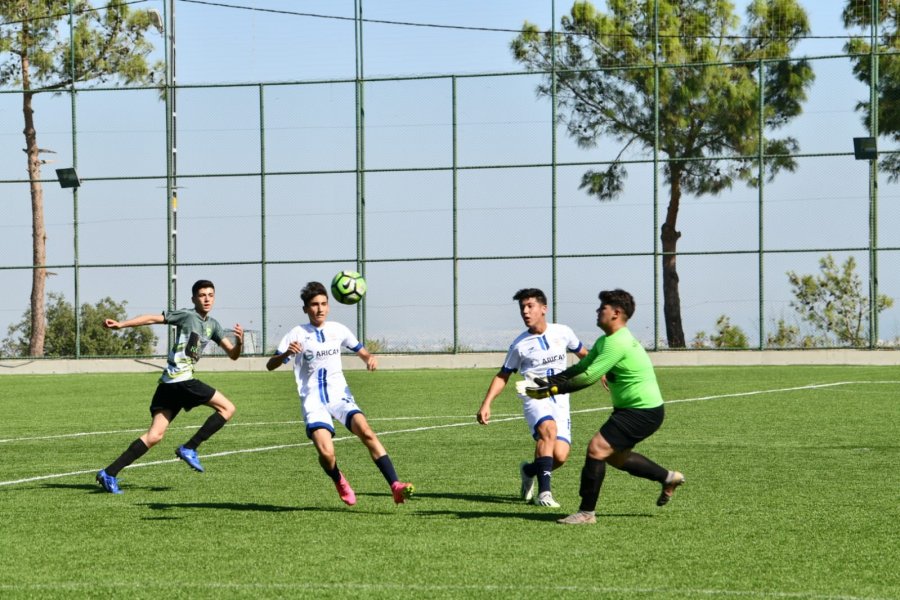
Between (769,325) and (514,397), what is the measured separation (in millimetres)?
13008

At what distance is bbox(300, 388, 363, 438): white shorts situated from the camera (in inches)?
406

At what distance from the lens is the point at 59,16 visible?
40469mm

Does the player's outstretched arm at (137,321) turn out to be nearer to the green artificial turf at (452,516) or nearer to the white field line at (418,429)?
the green artificial turf at (452,516)

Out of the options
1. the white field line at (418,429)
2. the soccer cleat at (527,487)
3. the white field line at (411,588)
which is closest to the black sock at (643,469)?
the soccer cleat at (527,487)

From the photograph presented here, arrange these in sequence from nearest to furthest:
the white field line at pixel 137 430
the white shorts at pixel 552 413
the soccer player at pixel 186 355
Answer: the white shorts at pixel 552 413 → the soccer player at pixel 186 355 → the white field line at pixel 137 430

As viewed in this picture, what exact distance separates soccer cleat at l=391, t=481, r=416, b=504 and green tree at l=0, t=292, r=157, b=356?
27.9m

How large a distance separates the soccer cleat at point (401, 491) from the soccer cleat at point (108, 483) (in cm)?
283

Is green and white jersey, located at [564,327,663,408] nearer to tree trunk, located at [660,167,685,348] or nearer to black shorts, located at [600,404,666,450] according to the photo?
black shorts, located at [600,404,666,450]

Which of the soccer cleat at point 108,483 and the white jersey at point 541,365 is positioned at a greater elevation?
the white jersey at point 541,365

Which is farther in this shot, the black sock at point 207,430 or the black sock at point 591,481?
the black sock at point 207,430

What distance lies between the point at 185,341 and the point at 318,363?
2369mm

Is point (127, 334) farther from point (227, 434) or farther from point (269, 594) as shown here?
point (269, 594)

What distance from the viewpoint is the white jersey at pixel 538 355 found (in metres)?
11.1

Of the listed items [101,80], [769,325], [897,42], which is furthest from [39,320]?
[897,42]
